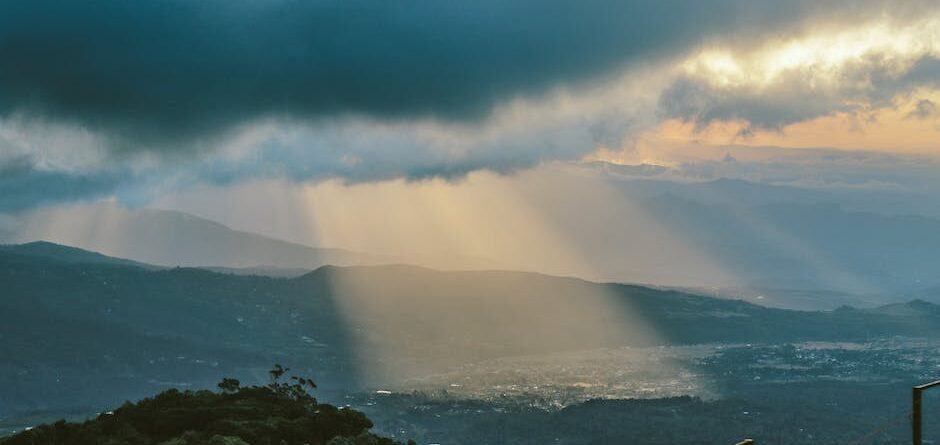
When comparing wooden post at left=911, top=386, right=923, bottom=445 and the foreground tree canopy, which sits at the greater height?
wooden post at left=911, top=386, right=923, bottom=445

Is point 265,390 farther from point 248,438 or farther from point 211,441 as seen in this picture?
point 211,441

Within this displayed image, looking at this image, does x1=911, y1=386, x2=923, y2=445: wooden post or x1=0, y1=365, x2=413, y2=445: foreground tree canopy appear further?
x1=0, y1=365, x2=413, y2=445: foreground tree canopy

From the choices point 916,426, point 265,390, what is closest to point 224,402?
point 265,390

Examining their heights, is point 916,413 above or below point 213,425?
above

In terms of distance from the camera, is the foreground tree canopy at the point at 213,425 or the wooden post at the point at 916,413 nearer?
the wooden post at the point at 916,413

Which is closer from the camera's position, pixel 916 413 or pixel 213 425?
pixel 916 413

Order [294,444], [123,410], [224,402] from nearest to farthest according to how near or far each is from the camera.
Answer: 1. [294,444]
2. [123,410]
3. [224,402]

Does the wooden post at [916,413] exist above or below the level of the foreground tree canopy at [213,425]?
above

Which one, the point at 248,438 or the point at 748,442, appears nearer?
the point at 748,442
